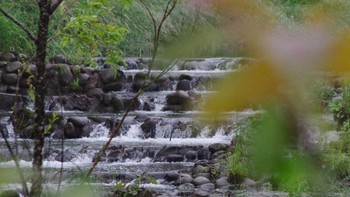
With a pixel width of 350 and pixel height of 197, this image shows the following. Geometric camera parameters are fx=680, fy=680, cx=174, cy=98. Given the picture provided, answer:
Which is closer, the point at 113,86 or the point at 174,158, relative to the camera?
the point at 174,158

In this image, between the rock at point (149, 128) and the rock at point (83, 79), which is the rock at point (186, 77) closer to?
the rock at point (83, 79)

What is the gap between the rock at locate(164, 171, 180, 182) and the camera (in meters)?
6.32

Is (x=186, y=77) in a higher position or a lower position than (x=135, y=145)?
higher

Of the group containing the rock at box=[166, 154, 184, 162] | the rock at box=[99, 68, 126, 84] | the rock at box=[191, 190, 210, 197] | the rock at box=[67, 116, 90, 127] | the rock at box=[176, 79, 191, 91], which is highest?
the rock at box=[99, 68, 126, 84]

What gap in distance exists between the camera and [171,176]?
6336 millimetres

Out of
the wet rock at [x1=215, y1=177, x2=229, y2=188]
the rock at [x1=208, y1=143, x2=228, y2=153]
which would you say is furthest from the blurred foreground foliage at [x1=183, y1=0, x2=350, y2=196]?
the rock at [x1=208, y1=143, x2=228, y2=153]

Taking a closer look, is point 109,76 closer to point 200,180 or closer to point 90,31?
point 200,180

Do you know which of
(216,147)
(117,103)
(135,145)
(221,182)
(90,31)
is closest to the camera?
(90,31)

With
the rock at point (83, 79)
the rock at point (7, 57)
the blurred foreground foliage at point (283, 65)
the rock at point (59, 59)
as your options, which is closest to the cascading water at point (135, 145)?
the rock at point (83, 79)

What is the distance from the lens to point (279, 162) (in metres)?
0.76

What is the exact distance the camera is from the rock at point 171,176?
249 inches

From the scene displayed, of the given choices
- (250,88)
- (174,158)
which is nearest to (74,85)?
(174,158)

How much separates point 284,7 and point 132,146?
693cm

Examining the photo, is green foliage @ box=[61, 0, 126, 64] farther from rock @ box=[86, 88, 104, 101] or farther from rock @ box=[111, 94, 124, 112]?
rock @ box=[86, 88, 104, 101]
